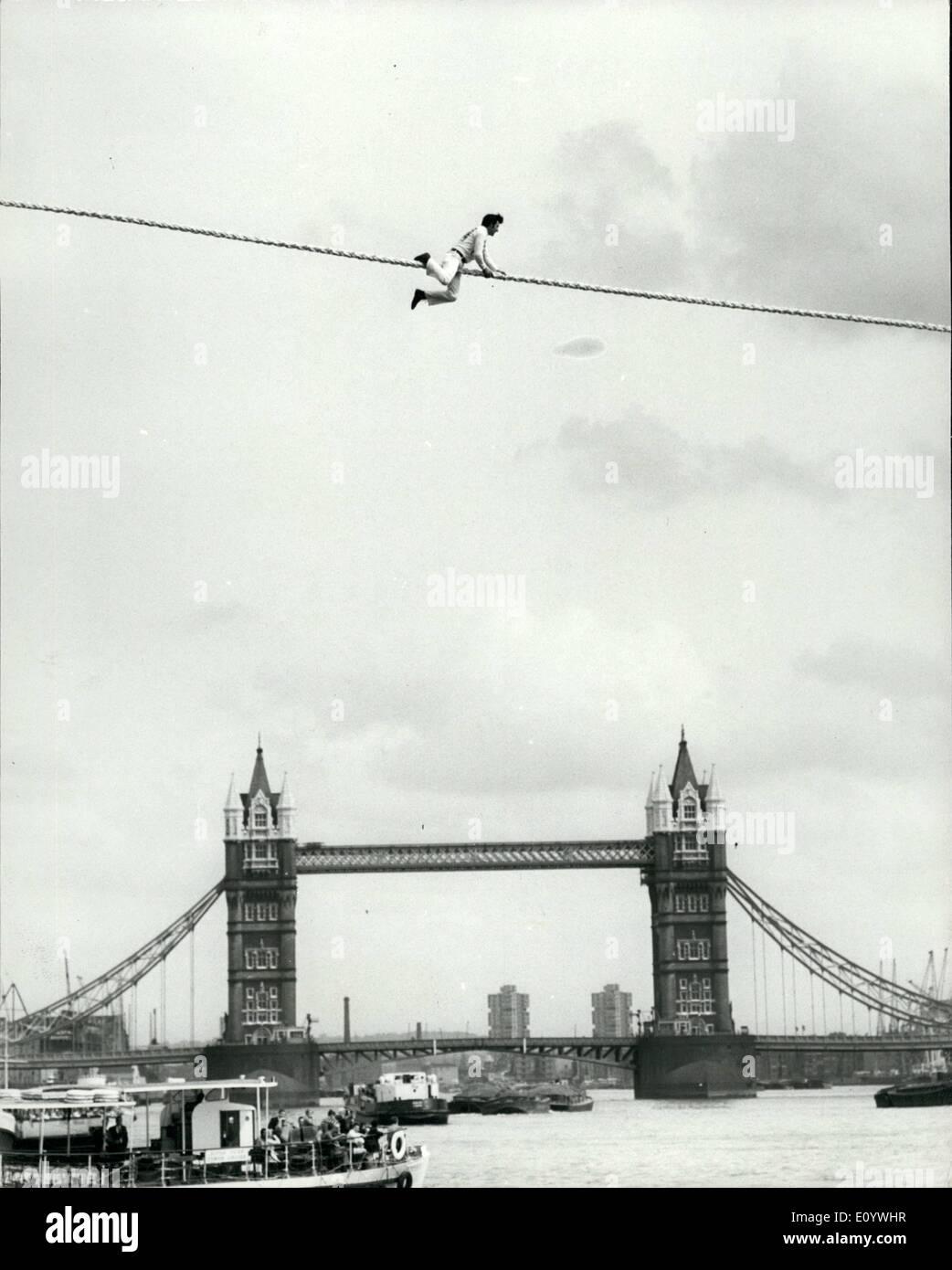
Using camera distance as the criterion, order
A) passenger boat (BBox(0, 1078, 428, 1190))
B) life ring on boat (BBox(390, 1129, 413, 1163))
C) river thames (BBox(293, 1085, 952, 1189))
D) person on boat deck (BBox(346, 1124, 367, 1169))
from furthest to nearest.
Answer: river thames (BBox(293, 1085, 952, 1189)) < life ring on boat (BBox(390, 1129, 413, 1163)) < person on boat deck (BBox(346, 1124, 367, 1169)) < passenger boat (BBox(0, 1078, 428, 1190))

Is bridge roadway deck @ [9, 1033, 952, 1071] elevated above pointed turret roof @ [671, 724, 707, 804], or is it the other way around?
pointed turret roof @ [671, 724, 707, 804]

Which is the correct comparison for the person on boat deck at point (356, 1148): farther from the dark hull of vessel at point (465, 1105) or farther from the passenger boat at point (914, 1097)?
the dark hull of vessel at point (465, 1105)

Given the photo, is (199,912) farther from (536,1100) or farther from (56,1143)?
(56,1143)

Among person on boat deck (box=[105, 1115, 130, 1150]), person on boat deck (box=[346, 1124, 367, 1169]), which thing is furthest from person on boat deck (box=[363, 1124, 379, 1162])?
person on boat deck (box=[105, 1115, 130, 1150])

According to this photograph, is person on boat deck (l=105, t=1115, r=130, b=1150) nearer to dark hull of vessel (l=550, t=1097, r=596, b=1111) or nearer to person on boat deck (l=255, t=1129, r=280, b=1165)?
person on boat deck (l=255, t=1129, r=280, b=1165)

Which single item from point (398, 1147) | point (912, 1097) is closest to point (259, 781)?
point (912, 1097)
